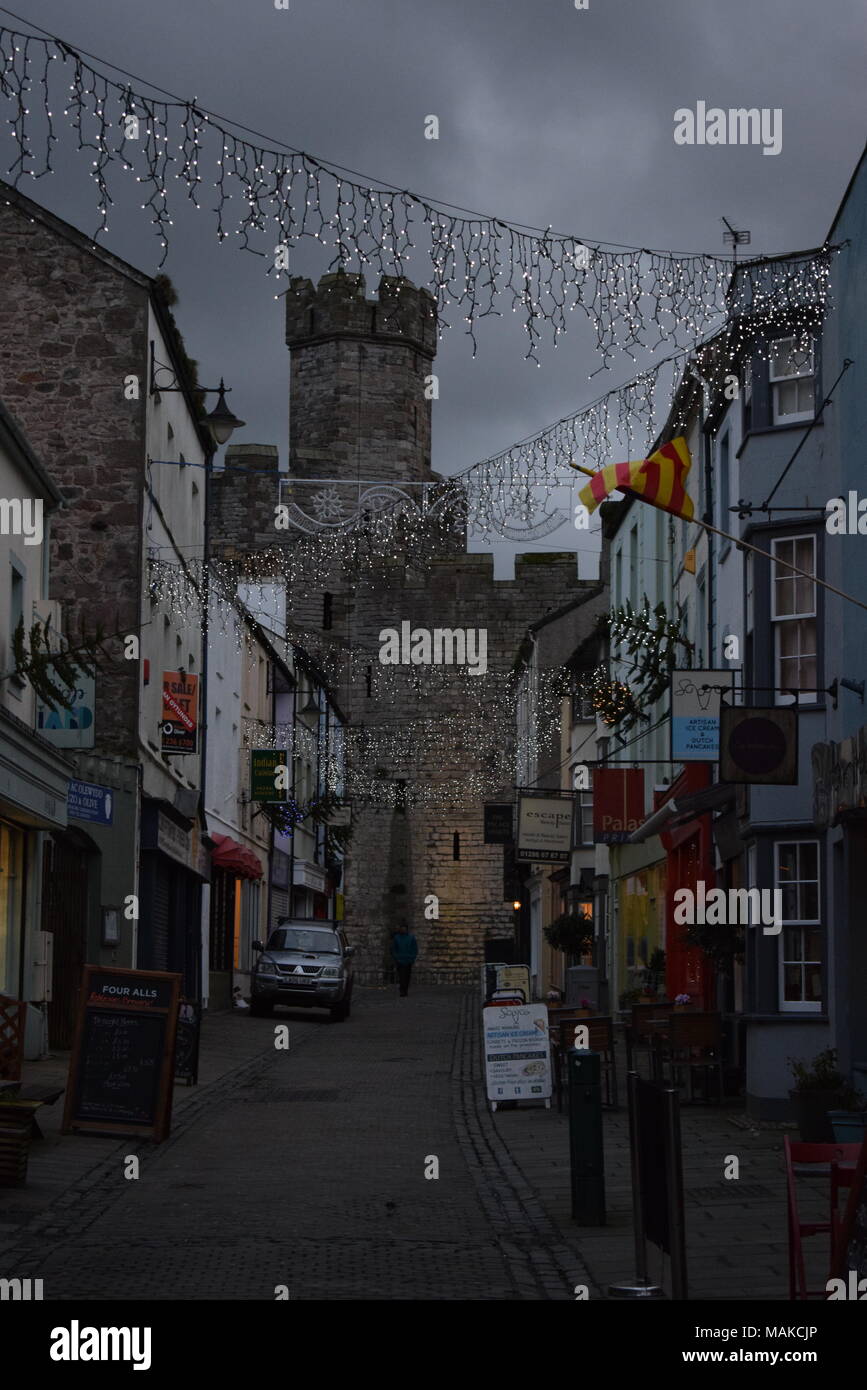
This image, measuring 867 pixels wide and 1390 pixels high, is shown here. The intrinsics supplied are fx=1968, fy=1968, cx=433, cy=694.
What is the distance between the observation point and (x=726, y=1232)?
9.91 meters

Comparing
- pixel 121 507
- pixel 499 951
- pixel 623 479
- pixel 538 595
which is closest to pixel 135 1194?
pixel 623 479

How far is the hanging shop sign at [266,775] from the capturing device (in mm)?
35031

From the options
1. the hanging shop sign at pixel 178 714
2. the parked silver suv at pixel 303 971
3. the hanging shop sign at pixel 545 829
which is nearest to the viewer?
the hanging shop sign at pixel 178 714

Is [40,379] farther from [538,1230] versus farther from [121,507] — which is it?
[538,1230]

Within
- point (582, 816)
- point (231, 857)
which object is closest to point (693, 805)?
point (231, 857)

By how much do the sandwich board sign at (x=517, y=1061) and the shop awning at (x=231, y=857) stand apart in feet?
52.9

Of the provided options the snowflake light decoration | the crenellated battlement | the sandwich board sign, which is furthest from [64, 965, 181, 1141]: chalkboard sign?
the crenellated battlement

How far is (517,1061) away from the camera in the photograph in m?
16.8

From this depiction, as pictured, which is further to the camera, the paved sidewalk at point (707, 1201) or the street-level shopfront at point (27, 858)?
the street-level shopfront at point (27, 858)

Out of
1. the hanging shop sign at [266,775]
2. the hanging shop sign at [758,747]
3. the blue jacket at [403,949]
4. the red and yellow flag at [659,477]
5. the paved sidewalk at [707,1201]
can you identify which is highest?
the red and yellow flag at [659,477]

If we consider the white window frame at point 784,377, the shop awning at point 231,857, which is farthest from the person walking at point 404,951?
the white window frame at point 784,377

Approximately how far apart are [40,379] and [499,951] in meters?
23.3

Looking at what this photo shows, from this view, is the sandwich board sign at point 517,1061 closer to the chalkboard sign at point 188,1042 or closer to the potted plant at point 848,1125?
the chalkboard sign at point 188,1042

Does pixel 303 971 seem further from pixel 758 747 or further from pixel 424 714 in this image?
pixel 424 714
